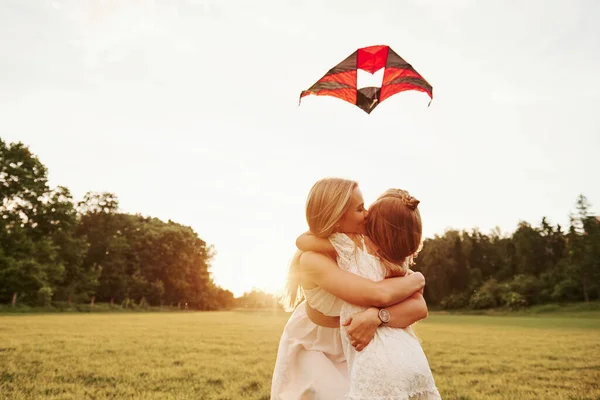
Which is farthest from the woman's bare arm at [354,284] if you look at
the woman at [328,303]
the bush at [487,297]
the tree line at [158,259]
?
the bush at [487,297]

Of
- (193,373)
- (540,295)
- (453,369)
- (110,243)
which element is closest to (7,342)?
(193,373)

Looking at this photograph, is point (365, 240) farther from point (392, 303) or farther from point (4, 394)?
point (4, 394)

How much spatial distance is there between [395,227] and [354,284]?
421mm

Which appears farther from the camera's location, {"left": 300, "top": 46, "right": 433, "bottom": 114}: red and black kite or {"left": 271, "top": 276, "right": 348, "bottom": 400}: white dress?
{"left": 300, "top": 46, "right": 433, "bottom": 114}: red and black kite

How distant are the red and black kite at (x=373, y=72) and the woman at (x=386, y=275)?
2.03m

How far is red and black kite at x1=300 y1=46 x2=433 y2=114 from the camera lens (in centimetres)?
429

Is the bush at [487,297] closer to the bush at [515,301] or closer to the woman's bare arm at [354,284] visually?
the bush at [515,301]

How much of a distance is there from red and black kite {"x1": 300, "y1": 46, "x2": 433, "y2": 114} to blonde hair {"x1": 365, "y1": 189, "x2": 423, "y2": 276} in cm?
200


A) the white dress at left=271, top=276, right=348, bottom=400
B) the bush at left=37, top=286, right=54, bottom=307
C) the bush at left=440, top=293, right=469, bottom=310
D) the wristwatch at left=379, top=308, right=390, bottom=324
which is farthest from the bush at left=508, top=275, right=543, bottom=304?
the wristwatch at left=379, top=308, right=390, bottom=324

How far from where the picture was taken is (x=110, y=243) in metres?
61.1

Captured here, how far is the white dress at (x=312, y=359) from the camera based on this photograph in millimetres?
2670

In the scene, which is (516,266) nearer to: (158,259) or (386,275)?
(158,259)

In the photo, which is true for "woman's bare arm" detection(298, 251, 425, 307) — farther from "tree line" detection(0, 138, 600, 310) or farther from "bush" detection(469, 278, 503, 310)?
"bush" detection(469, 278, 503, 310)

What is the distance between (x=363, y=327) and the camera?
7.89 ft
